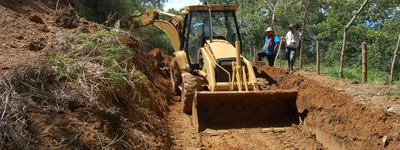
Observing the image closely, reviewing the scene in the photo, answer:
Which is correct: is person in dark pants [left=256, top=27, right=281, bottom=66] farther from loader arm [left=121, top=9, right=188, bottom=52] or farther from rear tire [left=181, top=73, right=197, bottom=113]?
rear tire [left=181, top=73, right=197, bottom=113]

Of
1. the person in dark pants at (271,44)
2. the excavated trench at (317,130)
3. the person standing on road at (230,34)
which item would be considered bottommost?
the excavated trench at (317,130)

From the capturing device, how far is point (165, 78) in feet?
39.8

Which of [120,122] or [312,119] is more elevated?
[120,122]

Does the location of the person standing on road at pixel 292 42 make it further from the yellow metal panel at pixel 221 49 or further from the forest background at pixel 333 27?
the yellow metal panel at pixel 221 49

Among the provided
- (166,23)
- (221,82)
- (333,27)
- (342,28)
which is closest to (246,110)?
(221,82)

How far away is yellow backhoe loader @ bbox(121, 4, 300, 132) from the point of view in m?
7.10

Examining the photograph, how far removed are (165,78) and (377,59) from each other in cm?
805

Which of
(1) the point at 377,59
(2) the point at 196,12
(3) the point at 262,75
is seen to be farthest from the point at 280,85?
(1) the point at 377,59

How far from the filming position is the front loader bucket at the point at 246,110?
7062mm

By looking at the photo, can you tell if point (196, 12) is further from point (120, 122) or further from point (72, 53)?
point (120, 122)

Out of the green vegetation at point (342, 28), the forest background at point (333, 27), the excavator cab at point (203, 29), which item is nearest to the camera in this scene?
the excavator cab at point (203, 29)

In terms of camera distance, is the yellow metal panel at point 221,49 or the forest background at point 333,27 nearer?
the yellow metal panel at point 221,49

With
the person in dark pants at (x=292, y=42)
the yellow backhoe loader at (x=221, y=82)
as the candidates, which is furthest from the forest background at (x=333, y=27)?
the yellow backhoe loader at (x=221, y=82)

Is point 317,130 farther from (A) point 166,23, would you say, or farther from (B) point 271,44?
(A) point 166,23
